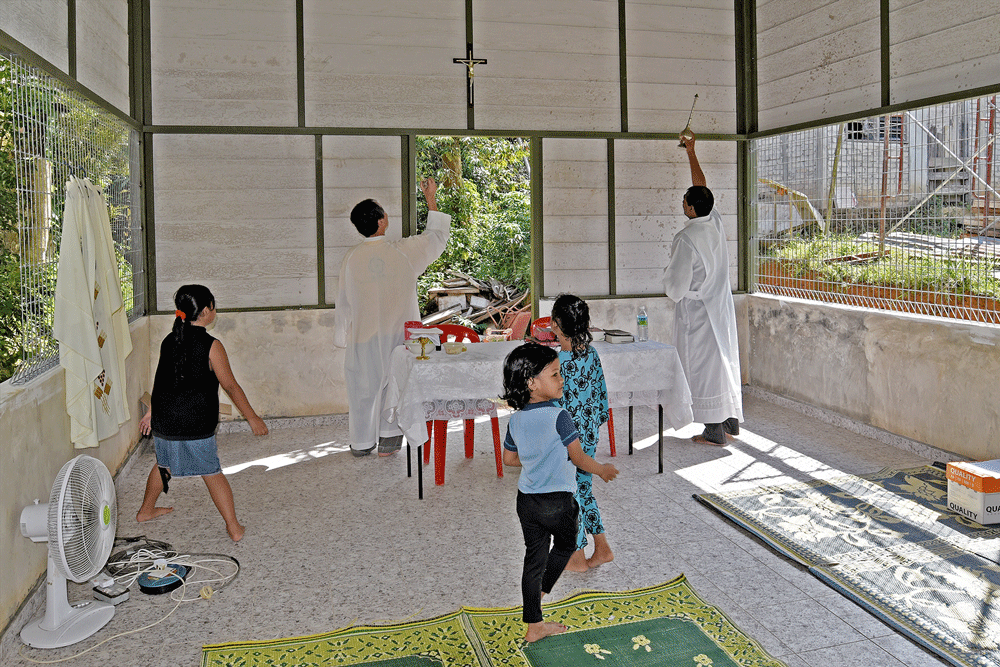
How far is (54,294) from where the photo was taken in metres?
3.73

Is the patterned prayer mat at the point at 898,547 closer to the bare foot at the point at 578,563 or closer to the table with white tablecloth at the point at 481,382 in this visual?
the table with white tablecloth at the point at 481,382

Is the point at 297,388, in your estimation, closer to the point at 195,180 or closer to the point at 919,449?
the point at 195,180

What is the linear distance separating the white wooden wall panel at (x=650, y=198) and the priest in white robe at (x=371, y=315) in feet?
7.33

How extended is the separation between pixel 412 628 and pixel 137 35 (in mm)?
4963

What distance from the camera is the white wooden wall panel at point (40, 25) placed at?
10.8ft

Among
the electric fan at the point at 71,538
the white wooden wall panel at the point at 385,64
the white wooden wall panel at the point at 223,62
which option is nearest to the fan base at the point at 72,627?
the electric fan at the point at 71,538

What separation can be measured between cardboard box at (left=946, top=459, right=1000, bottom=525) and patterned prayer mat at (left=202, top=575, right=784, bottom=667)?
1771 millimetres

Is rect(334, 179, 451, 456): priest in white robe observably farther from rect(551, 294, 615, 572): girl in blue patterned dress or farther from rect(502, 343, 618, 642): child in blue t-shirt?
rect(502, 343, 618, 642): child in blue t-shirt

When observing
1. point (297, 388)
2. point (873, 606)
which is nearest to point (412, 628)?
point (873, 606)

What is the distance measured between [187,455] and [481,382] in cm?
161

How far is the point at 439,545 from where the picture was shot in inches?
160

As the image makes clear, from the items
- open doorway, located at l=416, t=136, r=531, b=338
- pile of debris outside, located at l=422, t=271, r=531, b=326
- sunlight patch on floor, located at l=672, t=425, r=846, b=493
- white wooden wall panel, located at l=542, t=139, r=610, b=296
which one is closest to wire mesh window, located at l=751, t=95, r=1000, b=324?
sunlight patch on floor, located at l=672, t=425, r=846, b=493

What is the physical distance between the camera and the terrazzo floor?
10.3 ft

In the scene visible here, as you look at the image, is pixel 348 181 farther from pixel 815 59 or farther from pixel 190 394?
pixel 815 59
